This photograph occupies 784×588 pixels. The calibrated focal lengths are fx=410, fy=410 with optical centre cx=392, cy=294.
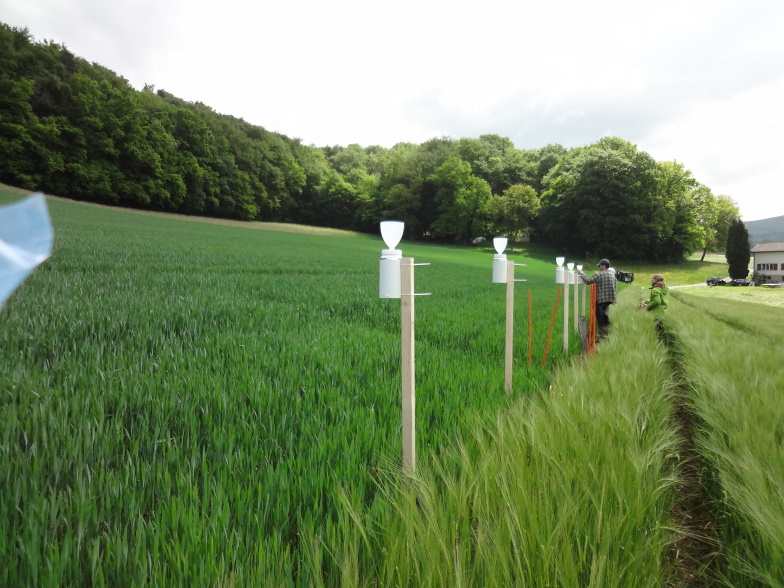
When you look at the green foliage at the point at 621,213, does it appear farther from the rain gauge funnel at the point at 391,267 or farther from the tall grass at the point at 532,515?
the rain gauge funnel at the point at 391,267

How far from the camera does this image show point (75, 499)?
1.57m

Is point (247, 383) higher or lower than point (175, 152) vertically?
lower

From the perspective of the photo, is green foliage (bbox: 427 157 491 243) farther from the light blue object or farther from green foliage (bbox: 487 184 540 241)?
the light blue object

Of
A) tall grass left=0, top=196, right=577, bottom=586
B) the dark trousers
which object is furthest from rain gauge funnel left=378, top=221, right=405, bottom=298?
the dark trousers

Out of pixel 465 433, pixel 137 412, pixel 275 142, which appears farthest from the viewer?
pixel 275 142

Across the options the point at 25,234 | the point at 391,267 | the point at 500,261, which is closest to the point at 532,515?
the point at 391,267

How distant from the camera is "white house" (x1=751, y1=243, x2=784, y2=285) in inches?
261

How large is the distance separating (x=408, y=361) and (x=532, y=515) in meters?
0.90

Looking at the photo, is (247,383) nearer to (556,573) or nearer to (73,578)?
(73,578)

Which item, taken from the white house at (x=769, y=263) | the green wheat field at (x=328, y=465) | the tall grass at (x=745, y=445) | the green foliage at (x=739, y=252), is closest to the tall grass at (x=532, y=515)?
the green wheat field at (x=328, y=465)

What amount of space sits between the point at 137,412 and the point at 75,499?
37.2 inches

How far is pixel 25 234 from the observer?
415 mm

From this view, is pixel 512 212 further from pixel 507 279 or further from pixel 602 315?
pixel 507 279

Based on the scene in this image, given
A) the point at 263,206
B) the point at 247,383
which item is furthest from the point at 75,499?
the point at 263,206
